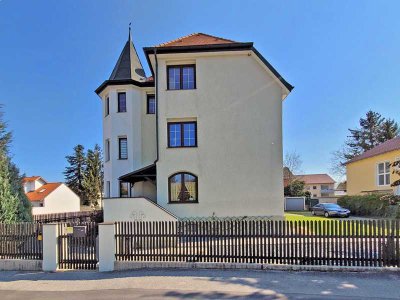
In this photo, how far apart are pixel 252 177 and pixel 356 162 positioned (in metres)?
23.3

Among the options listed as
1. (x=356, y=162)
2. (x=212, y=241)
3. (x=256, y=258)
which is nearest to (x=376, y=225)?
(x=256, y=258)

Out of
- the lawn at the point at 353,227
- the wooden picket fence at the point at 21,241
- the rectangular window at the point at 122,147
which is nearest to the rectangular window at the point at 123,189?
the rectangular window at the point at 122,147

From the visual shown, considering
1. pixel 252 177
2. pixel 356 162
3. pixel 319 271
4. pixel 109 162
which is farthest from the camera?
pixel 356 162

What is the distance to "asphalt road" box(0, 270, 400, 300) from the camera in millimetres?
7379

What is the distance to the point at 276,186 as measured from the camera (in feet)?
58.0

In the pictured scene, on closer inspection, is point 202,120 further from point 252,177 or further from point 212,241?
point 212,241

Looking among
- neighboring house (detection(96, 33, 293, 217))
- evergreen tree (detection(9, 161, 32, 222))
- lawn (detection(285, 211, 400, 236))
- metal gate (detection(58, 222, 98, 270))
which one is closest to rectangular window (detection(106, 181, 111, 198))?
neighboring house (detection(96, 33, 293, 217))

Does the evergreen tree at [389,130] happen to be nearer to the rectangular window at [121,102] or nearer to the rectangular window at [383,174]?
the rectangular window at [383,174]

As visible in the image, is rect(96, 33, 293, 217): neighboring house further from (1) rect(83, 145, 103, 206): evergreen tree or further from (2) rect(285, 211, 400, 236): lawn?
(1) rect(83, 145, 103, 206): evergreen tree

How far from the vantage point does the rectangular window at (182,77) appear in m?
18.0

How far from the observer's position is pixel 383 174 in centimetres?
3098

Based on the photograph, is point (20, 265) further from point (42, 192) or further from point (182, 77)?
point (42, 192)

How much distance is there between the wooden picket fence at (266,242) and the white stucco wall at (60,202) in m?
39.9

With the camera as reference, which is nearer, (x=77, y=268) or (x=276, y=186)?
(x=77, y=268)
